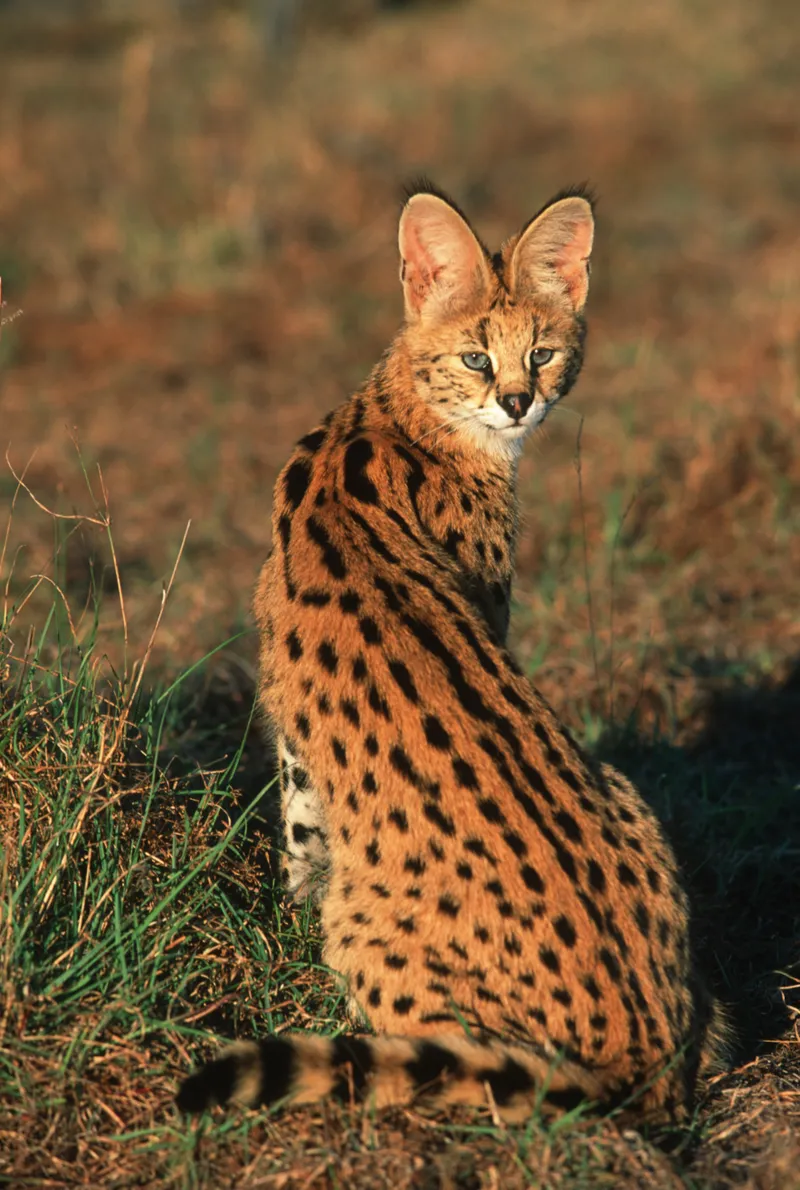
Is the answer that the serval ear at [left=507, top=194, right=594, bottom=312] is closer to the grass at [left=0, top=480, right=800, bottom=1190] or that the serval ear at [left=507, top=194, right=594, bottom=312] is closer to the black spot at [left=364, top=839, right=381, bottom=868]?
the grass at [left=0, top=480, right=800, bottom=1190]

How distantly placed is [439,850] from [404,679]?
1.34ft

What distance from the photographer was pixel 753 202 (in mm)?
12266

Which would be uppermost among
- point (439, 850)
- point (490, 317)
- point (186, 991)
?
point (490, 317)

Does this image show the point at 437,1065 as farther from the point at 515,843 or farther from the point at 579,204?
the point at 579,204

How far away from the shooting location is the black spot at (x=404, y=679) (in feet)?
11.0

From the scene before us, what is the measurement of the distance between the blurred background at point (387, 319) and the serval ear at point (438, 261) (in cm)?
59

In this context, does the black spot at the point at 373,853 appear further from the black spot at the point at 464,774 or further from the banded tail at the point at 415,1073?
the banded tail at the point at 415,1073

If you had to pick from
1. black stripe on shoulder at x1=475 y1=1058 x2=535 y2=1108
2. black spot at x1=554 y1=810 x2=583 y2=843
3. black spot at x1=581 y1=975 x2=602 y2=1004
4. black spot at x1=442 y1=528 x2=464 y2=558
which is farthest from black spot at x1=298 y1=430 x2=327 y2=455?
Answer: black stripe on shoulder at x1=475 y1=1058 x2=535 y2=1108

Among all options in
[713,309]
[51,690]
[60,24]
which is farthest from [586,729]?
[60,24]

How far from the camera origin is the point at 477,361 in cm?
434

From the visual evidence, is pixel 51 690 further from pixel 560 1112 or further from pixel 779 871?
pixel 779 871

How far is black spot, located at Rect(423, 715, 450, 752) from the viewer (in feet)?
10.8

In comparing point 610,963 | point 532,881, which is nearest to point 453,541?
point 532,881

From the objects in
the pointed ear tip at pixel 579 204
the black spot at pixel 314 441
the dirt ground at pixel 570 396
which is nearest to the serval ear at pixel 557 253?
the pointed ear tip at pixel 579 204
